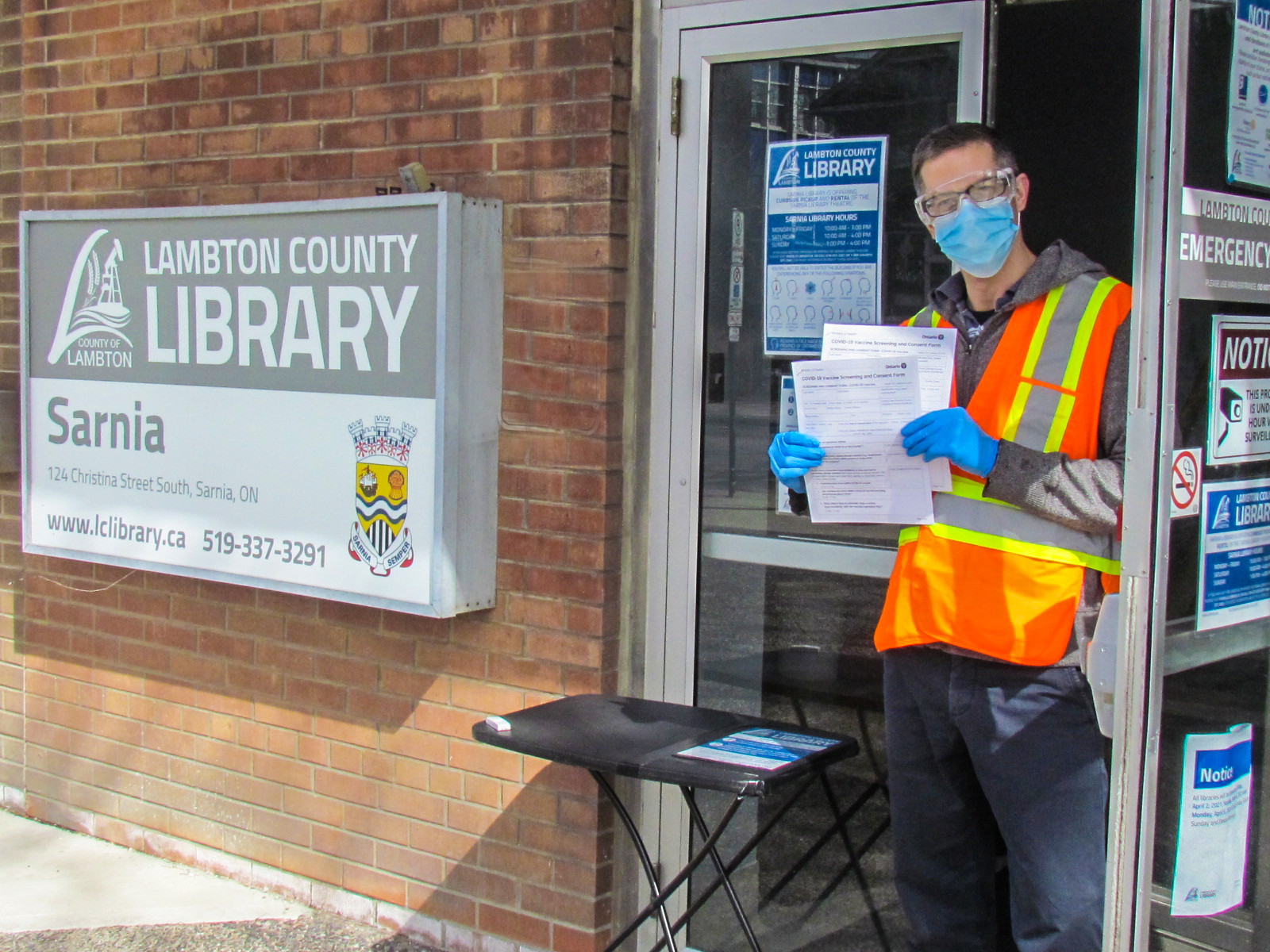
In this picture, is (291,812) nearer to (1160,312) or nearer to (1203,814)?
(1203,814)

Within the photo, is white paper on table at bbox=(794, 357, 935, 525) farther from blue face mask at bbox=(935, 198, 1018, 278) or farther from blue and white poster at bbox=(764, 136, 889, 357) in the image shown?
blue and white poster at bbox=(764, 136, 889, 357)

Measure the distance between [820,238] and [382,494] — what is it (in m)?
1.38

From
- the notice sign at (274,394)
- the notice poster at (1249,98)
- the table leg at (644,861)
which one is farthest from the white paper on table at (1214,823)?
the notice sign at (274,394)

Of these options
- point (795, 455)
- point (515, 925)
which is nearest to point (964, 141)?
point (795, 455)

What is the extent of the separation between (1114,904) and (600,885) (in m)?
1.77

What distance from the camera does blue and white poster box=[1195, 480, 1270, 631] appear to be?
2559mm

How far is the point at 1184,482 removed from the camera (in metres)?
2.46

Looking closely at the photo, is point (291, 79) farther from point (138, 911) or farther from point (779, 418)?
point (138, 911)

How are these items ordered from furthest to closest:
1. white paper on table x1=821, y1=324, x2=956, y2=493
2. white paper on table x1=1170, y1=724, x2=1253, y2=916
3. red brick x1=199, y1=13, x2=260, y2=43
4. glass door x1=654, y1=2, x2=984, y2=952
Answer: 1. red brick x1=199, y1=13, x2=260, y2=43
2. glass door x1=654, y1=2, x2=984, y2=952
3. white paper on table x1=821, y1=324, x2=956, y2=493
4. white paper on table x1=1170, y1=724, x2=1253, y2=916

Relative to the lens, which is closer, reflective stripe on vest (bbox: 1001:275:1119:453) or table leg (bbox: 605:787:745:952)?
reflective stripe on vest (bbox: 1001:275:1119:453)

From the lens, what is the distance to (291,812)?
15.2ft

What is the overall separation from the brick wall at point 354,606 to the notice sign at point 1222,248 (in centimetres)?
168

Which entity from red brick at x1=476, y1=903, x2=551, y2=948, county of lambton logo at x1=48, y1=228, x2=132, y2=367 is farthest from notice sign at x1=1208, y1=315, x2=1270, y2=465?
county of lambton logo at x1=48, y1=228, x2=132, y2=367

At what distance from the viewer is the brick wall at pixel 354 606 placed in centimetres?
387
